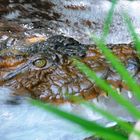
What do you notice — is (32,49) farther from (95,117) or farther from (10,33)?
(95,117)

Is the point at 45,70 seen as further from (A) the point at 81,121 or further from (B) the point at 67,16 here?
(A) the point at 81,121

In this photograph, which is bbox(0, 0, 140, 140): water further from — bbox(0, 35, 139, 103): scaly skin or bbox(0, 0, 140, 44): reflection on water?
A: bbox(0, 35, 139, 103): scaly skin

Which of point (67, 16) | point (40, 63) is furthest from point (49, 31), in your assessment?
point (67, 16)

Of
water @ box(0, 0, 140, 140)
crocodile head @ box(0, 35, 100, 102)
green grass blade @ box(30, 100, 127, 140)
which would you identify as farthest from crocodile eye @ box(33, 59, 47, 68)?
green grass blade @ box(30, 100, 127, 140)

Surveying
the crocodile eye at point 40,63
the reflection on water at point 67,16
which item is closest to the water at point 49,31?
the reflection on water at point 67,16

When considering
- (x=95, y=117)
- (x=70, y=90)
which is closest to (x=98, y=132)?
(x=95, y=117)

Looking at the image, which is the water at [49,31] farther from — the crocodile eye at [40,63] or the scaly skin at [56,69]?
the crocodile eye at [40,63]
